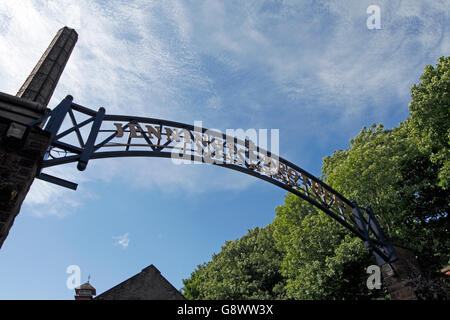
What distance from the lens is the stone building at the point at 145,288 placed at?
1602 cm

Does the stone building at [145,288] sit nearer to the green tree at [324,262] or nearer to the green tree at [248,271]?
the green tree at [324,262]

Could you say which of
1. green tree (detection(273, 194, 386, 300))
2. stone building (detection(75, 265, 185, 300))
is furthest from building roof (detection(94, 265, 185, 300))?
green tree (detection(273, 194, 386, 300))

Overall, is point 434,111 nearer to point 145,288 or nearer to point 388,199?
point 388,199

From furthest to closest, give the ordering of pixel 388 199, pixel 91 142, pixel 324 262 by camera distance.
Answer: pixel 324 262 → pixel 388 199 → pixel 91 142

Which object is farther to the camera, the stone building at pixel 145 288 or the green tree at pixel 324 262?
the stone building at pixel 145 288

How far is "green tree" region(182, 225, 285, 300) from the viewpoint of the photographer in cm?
2314

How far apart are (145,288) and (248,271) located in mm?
10869

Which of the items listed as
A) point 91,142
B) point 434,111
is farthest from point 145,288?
point 434,111

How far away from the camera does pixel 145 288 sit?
54.3 ft

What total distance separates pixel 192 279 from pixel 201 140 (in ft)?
99.3

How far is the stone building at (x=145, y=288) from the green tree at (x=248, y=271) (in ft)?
25.4

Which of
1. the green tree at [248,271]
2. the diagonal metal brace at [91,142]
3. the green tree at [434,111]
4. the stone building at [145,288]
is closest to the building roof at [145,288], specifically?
the stone building at [145,288]
